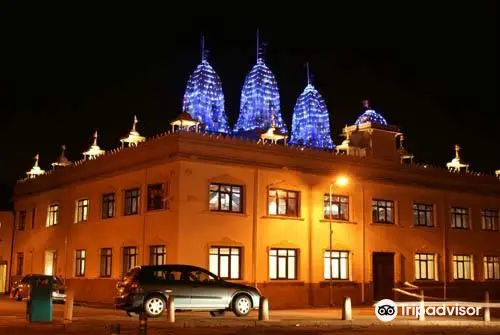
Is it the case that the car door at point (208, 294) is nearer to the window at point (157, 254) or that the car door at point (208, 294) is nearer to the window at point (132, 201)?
the window at point (157, 254)

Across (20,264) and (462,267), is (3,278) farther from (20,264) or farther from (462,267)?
(462,267)

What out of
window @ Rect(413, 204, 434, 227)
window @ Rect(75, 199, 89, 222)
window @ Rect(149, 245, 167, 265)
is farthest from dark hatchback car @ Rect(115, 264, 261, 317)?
window @ Rect(413, 204, 434, 227)

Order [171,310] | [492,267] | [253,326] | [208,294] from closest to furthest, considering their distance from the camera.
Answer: [253,326], [171,310], [208,294], [492,267]

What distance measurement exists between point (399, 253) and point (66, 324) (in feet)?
71.5

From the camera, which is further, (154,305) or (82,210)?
(82,210)

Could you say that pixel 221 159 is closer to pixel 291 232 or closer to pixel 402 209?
pixel 291 232

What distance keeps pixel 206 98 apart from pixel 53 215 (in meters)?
12.2

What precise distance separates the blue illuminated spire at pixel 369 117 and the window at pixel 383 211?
20.0 feet

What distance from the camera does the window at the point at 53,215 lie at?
40953 mm

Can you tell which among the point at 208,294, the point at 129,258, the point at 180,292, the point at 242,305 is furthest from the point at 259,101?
the point at 180,292

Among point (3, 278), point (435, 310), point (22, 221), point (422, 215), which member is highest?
point (22, 221)

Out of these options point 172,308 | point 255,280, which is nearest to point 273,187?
point 255,280

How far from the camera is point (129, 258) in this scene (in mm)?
33156

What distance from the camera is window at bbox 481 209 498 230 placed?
43037 mm
